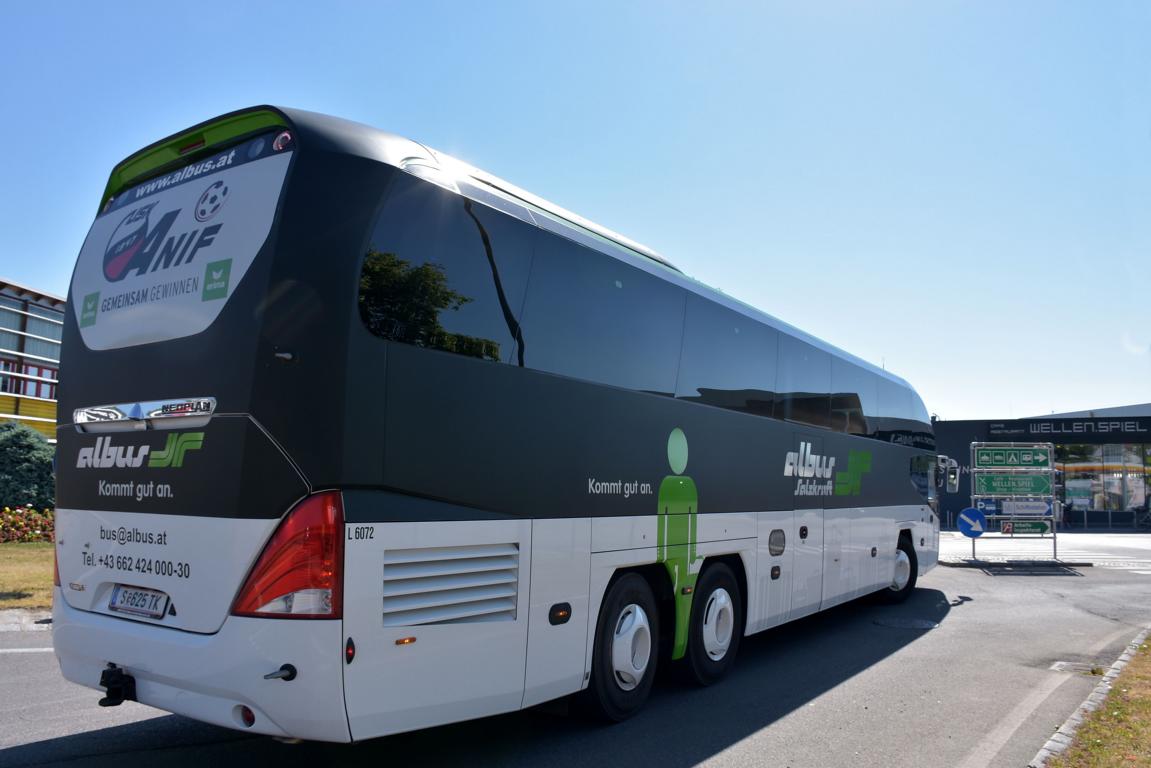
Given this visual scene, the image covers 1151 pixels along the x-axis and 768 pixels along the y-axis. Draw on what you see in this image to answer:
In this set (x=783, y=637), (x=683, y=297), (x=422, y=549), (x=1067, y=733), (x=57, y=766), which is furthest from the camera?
(x=783, y=637)

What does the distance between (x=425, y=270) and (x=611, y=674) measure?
129 inches

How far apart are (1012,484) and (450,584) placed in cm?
2112

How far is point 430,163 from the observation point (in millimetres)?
4938

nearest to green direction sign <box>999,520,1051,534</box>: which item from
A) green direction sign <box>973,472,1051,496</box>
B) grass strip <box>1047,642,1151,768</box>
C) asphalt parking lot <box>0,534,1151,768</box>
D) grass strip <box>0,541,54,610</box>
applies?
green direction sign <box>973,472,1051,496</box>

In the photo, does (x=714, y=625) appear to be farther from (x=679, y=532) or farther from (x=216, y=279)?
(x=216, y=279)

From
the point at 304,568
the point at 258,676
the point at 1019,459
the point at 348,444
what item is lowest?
the point at 258,676

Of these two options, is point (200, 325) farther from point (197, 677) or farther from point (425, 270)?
point (197, 677)

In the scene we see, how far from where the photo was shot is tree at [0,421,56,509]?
1570cm

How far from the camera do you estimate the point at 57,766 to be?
498cm

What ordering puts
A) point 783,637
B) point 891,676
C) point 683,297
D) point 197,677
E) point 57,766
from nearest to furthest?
1. point 197,677
2. point 57,766
3. point 683,297
4. point 891,676
5. point 783,637

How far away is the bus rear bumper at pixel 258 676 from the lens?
3994mm

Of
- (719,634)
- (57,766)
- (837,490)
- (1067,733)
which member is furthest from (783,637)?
(57,766)

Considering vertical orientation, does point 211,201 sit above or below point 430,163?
below

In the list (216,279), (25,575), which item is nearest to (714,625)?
(216,279)
